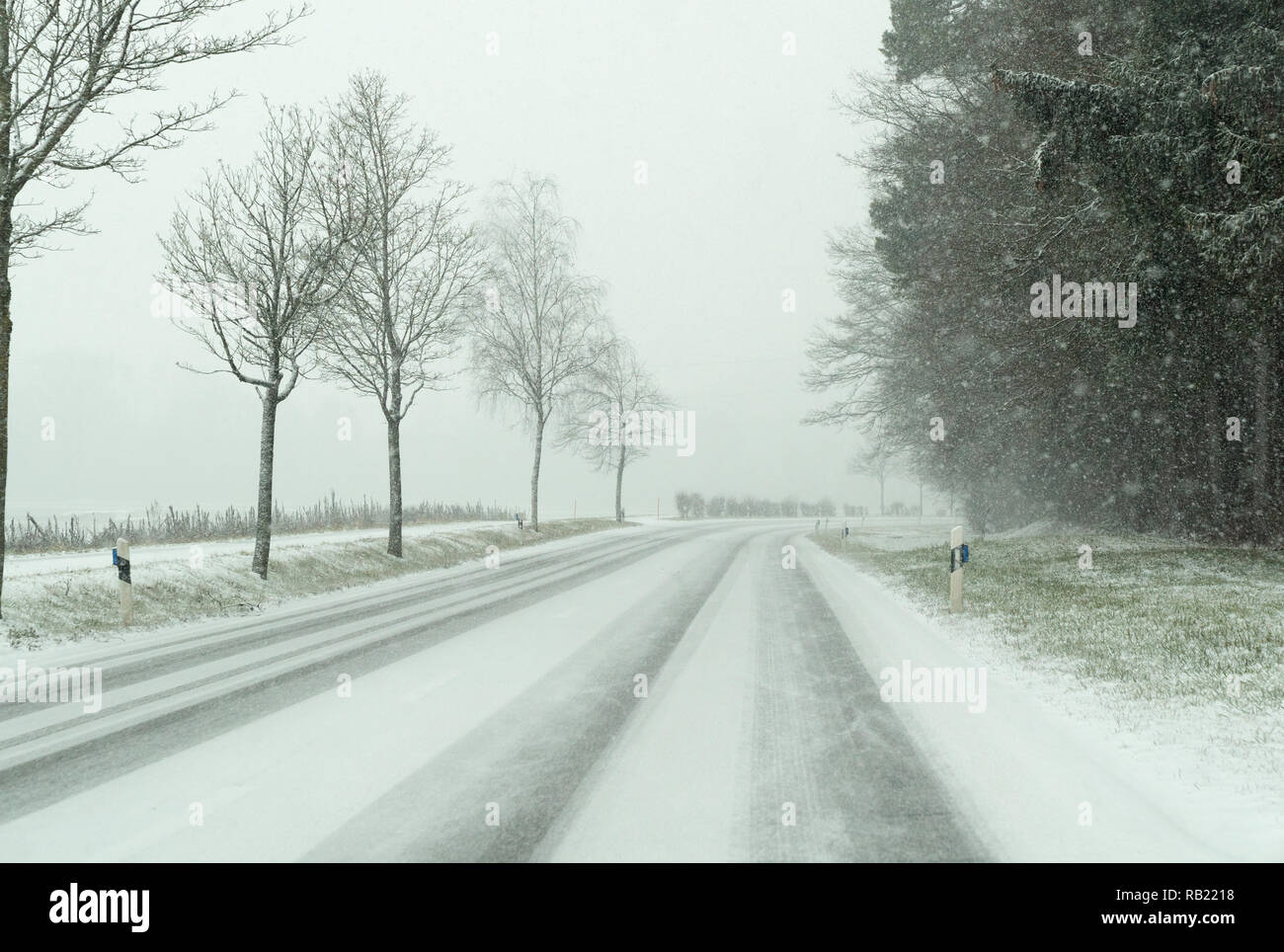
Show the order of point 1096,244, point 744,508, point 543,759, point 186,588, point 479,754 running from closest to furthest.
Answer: point 543,759 < point 479,754 < point 186,588 < point 1096,244 < point 744,508

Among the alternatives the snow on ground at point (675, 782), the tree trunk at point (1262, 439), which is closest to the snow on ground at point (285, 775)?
the snow on ground at point (675, 782)

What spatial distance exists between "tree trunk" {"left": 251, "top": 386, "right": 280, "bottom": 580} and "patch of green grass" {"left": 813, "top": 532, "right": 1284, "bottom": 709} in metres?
10.5

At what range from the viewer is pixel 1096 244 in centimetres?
1199

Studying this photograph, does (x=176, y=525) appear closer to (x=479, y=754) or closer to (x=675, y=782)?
(x=479, y=754)

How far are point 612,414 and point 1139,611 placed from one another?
30.7 meters

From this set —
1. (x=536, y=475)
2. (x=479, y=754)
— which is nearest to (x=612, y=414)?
(x=536, y=475)

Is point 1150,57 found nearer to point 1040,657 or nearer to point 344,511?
point 1040,657

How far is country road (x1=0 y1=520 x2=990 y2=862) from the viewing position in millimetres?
3131

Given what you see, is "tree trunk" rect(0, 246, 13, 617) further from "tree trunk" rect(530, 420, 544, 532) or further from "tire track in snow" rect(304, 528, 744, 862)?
"tree trunk" rect(530, 420, 544, 532)

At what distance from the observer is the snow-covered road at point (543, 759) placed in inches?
123

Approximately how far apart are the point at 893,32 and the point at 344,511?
21982 mm

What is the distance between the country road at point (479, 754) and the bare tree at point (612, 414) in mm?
25562

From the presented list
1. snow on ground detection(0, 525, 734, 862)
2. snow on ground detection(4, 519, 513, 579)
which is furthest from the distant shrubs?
snow on ground detection(0, 525, 734, 862)
